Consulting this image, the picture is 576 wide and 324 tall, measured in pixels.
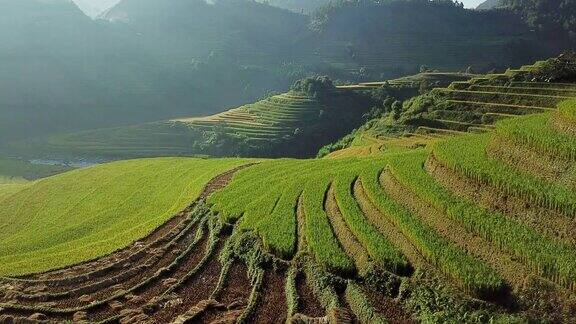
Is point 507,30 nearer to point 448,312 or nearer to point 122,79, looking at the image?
point 122,79

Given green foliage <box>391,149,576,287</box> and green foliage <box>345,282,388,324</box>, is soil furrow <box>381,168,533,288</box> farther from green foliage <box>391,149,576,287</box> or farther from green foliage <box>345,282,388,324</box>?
green foliage <box>345,282,388,324</box>

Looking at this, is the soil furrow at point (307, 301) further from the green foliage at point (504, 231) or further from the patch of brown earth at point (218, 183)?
the patch of brown earth at point (218, 183)

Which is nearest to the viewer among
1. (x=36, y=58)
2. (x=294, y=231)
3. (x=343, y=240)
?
(x=343, y=240)

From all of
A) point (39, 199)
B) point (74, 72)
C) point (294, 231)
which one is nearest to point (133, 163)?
point (39, 199)

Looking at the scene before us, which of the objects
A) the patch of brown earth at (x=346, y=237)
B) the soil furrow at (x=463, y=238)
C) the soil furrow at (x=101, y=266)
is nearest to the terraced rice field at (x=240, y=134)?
the soil furrow at (x=101, y=266)

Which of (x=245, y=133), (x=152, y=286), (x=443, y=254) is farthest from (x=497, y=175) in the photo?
(x=245, y=133)
